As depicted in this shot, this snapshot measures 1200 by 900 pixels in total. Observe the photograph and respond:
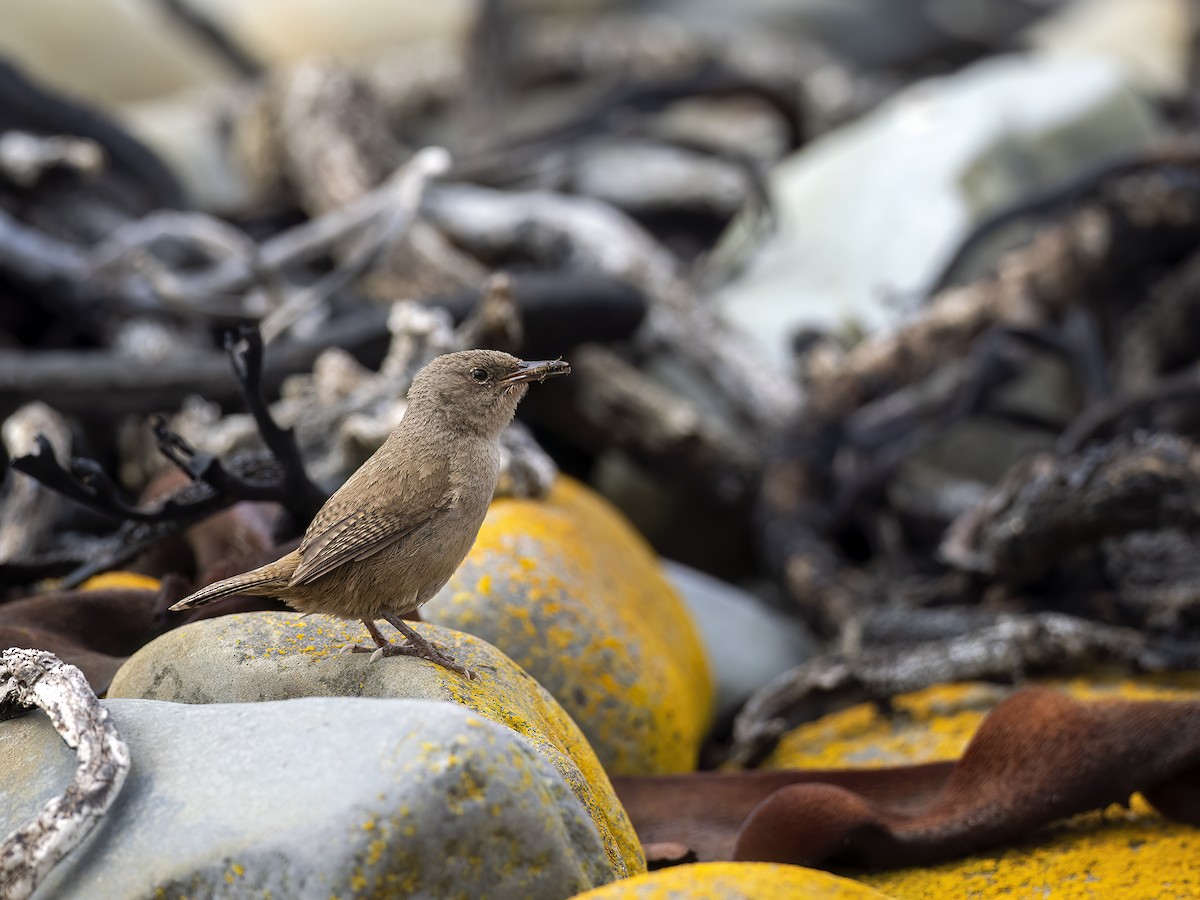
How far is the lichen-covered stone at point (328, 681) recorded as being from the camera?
6.30 ft

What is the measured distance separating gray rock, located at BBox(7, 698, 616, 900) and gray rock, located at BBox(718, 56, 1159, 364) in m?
3.63

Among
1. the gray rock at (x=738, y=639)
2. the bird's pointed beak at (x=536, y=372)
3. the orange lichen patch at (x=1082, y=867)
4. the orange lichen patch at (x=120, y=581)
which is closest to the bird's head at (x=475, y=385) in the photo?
the bird's pointed beak at (x=536, y=372)

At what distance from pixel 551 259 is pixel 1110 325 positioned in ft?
7.20

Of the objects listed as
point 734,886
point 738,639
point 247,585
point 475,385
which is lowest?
point 738,639

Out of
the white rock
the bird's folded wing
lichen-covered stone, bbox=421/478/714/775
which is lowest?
lichen-covered stone, bbox=421/478/714/775

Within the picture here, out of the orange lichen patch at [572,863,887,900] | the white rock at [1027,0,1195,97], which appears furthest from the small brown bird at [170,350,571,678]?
the white rock at [1027,0,1195,97]

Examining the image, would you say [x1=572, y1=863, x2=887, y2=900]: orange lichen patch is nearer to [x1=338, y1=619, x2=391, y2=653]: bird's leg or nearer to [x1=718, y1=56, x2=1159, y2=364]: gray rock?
[x1=338, y1=619, x2=391, y2=653]: bird's leg

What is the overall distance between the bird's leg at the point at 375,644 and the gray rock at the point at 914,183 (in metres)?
3.21

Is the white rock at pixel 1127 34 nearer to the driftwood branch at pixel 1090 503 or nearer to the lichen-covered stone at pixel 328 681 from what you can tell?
the driftwood branch at pixel 1090 503

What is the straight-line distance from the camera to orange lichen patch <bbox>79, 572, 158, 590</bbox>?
285 centimetres

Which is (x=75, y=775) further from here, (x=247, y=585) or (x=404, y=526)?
(x=404, y=526)

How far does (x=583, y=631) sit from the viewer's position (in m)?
2.66

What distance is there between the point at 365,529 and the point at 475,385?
1.14 ft

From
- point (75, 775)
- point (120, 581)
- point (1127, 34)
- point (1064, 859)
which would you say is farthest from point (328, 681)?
point (1127, 34)
